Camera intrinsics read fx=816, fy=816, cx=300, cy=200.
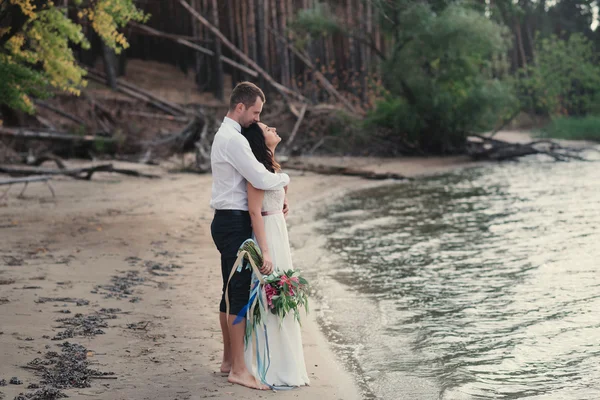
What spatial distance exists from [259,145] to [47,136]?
1527cm

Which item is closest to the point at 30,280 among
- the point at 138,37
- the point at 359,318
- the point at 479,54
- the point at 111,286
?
the point at 111,286

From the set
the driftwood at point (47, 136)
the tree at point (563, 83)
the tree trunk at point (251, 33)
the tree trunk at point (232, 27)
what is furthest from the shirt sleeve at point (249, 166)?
the tree at point (563, 83)

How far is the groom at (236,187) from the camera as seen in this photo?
5410 mm

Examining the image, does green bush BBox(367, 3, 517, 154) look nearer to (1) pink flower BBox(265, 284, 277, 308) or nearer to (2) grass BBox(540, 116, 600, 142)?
(2) grass BBox(540, 116, 600, 142)

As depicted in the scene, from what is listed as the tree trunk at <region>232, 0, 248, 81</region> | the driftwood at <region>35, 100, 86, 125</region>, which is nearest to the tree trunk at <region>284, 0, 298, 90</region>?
the tree trunk at <region>232, 0, 248, 81</region>

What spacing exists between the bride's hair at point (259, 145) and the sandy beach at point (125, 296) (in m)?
1.56

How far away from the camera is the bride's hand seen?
5.51 meters

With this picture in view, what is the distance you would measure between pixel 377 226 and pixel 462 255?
10.2 ft

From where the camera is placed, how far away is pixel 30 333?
6.32m

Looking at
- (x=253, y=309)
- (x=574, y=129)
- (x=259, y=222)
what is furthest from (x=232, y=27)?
(x=253, y=309)

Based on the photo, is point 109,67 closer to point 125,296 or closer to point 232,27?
point 232,27

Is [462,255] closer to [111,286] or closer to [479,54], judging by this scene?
[111,286]

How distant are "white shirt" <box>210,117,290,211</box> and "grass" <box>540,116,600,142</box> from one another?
1263 inches

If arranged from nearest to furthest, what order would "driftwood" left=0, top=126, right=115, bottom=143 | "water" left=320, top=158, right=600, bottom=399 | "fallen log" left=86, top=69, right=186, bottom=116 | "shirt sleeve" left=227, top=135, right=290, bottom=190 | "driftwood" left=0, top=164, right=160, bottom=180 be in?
"shirt sleeve" left=227, top=135, right=290, bottom=190, "water" left=320, top=158, right=600, bottom=399, "driftwood" left=0, top=164, right=160, bottom=180, "driftwood" left=0, top=126, right=115, bottom=143, "fallen log" left=86, top=69, right=186, bottom=116
